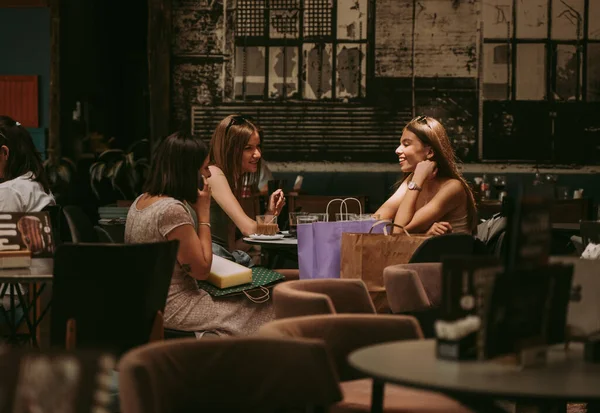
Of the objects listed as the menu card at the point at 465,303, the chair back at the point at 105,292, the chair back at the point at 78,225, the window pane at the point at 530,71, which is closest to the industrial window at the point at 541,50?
the window pane at the point at 530,71

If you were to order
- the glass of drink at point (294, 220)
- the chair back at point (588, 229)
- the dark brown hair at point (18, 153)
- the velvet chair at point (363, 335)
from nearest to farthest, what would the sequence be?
1. the velvet chair at point (363, 335)
2. the dark brown hair at point (18, 153)
3. the chair back at point (588, 229)
4. the glass of drink at point (294, 220)

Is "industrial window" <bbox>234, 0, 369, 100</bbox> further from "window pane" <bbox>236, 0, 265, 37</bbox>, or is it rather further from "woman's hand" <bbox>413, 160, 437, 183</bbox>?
"woman's hand" <bbox>413, 160, 437, 183</bbox>

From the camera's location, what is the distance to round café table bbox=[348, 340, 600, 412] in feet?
6.35

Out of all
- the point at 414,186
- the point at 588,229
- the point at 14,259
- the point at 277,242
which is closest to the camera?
the point at 14,259

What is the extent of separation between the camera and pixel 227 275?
4191 mm

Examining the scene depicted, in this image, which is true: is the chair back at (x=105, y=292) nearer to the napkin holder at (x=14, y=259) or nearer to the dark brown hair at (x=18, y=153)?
the napkin holder at (x=14, y=259)

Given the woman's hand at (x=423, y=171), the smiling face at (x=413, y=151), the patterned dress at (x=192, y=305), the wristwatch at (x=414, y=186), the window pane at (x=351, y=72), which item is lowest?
the patterned dress at (x=192, y=305)

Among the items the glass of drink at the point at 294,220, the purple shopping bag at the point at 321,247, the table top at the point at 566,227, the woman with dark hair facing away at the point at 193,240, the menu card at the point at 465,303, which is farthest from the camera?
the table top at the point at 566,227

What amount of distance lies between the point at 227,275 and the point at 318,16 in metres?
6.18

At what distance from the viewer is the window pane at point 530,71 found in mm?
9953

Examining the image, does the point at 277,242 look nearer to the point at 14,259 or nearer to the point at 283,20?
the point at 14,259

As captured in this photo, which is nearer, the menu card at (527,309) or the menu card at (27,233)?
the menu card at (527,309)

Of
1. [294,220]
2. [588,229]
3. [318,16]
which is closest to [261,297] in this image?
[294,220]

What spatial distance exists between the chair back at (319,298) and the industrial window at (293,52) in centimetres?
672
